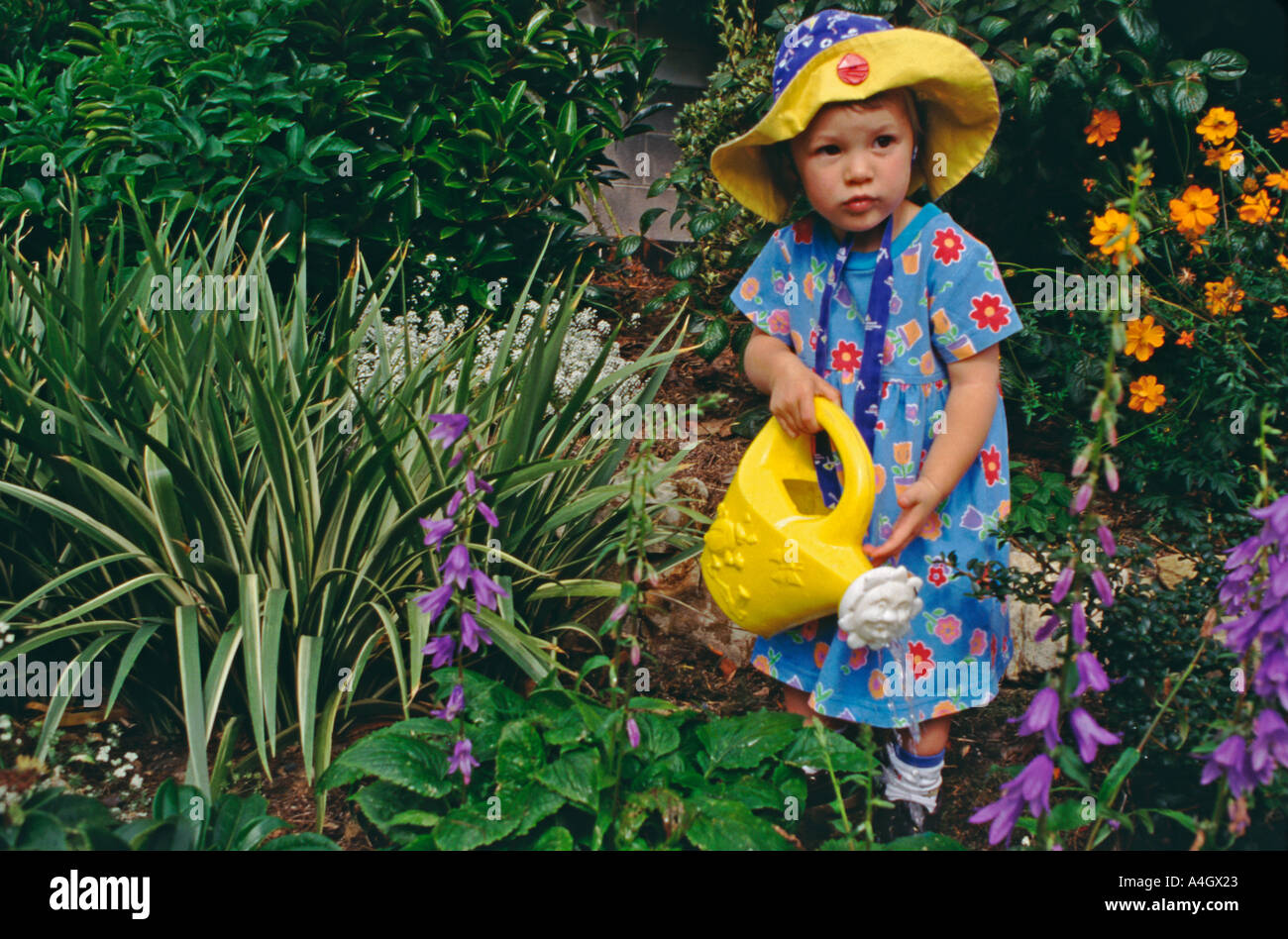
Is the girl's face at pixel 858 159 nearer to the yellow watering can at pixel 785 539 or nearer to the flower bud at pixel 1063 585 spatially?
the yellow watering can at pixel 785 539

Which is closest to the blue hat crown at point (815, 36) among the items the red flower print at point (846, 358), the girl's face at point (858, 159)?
the girl's face at point (858, 159)

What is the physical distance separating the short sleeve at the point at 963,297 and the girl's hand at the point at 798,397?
239 millimetres

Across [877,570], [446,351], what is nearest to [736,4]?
[446,351]

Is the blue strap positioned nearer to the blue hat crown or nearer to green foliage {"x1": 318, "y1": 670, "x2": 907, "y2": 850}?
the blue hat crown

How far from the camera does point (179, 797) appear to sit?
63.5 inches

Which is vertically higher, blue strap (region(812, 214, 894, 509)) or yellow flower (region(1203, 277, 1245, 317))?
yellow flower (region(1203, 277, 1245, 317))

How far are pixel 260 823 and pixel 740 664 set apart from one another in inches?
52.4

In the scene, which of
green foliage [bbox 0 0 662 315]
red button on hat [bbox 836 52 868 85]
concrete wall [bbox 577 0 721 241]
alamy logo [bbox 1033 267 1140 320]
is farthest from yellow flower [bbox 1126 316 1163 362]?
concrete wall [bbox 577 0 721 241]

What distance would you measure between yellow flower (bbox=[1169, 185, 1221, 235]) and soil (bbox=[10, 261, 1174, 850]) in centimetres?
80

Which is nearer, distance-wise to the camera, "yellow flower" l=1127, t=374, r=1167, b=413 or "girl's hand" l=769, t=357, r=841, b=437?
"girl's hand" l=769, t=357, r=841, b=437

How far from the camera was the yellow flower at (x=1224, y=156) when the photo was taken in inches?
103

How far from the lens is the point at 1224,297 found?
2.57 metres

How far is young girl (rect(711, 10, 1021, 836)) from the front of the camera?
1732 millimetres
